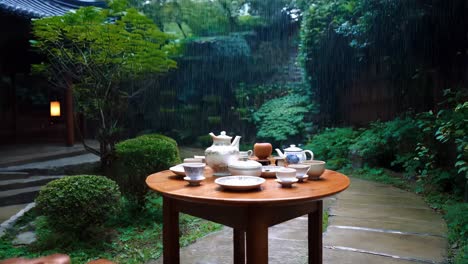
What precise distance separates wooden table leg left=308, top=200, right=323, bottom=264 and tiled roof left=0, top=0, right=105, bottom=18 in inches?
239

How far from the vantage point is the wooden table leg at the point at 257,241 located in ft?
5.60

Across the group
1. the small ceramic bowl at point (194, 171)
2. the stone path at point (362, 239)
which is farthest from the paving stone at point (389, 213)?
the small ceramic bowl at point (194, 171)

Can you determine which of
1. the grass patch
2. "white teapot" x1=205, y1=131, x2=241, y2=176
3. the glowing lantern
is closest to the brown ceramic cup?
"white teapot" x1=205, y1=131, x2=241, y2=176

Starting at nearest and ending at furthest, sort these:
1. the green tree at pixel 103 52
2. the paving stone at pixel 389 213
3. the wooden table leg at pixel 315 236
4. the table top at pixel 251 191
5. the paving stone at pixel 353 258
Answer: the table top at pixel 251 191 → the wooden table leg at pixel 315 236 → the paving stone at pixel 353 258 → the paving stone at pixel 389 213 → the green tree at pixel 103 52

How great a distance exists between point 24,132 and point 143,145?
23.2ft

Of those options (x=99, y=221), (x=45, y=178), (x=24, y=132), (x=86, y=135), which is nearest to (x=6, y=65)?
(x=24, y=132)

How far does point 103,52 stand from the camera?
17.5 ft

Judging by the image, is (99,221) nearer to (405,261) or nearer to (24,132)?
(405,261)

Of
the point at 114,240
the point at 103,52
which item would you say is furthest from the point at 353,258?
the point at 103,52

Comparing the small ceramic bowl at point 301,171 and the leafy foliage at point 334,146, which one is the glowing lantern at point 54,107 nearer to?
the leafy foliage at point 334,146

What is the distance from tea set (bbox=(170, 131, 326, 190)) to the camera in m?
1.91

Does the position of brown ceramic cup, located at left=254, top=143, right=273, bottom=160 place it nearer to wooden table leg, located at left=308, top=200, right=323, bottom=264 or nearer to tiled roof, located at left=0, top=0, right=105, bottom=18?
wooden table leg, located at left=308, top=200, right=323, bottom=264

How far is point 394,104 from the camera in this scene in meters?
8.34

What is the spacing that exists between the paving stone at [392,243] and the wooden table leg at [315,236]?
95cm
